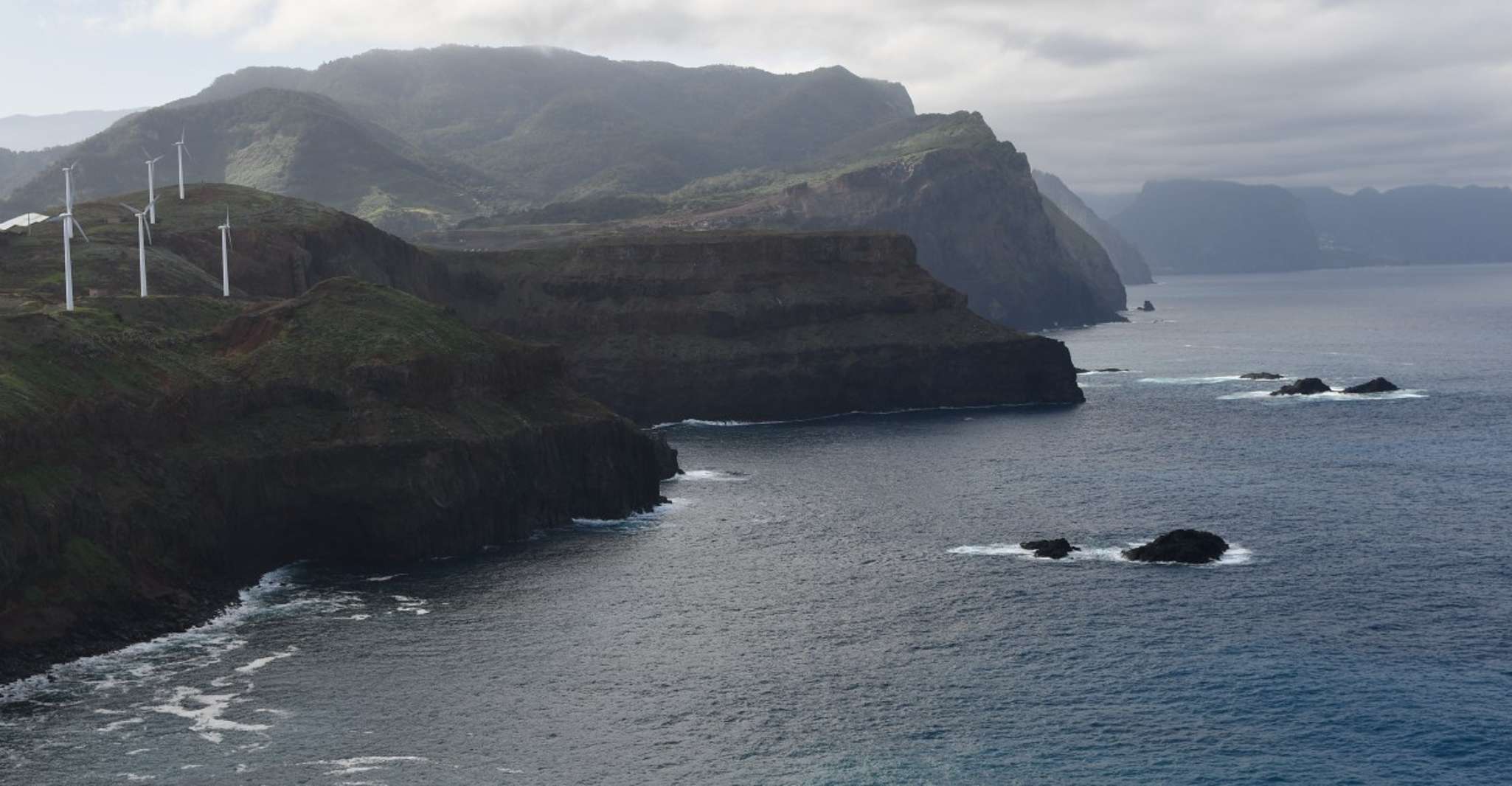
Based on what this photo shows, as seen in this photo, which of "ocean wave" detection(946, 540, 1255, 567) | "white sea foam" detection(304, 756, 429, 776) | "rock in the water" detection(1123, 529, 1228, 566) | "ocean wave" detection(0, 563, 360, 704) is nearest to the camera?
"white sea foam" detection(304, 756, 429, 776)

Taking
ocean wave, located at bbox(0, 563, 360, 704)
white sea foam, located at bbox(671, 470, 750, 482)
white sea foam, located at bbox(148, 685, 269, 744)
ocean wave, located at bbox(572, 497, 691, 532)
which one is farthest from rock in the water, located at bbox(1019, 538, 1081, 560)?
white sea foam, located at bbox(148, 685, 269, 744)

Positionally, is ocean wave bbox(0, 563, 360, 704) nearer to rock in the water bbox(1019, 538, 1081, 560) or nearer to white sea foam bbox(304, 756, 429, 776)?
white sea foam bbox(304, 756, 429, 776)

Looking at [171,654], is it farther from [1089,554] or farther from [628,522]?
[1089,554]

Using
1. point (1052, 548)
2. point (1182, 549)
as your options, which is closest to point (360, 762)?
point (1052, 548)

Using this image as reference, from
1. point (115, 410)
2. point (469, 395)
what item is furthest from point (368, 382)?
point (115, 410)

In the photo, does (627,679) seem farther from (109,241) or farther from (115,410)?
(109,241)

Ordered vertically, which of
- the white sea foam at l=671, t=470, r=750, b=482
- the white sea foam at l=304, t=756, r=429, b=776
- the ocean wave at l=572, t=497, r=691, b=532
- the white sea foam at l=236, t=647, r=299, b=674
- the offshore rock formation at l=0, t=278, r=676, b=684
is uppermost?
the offshore rock formation at l=0, t=278, r=676, b=684
